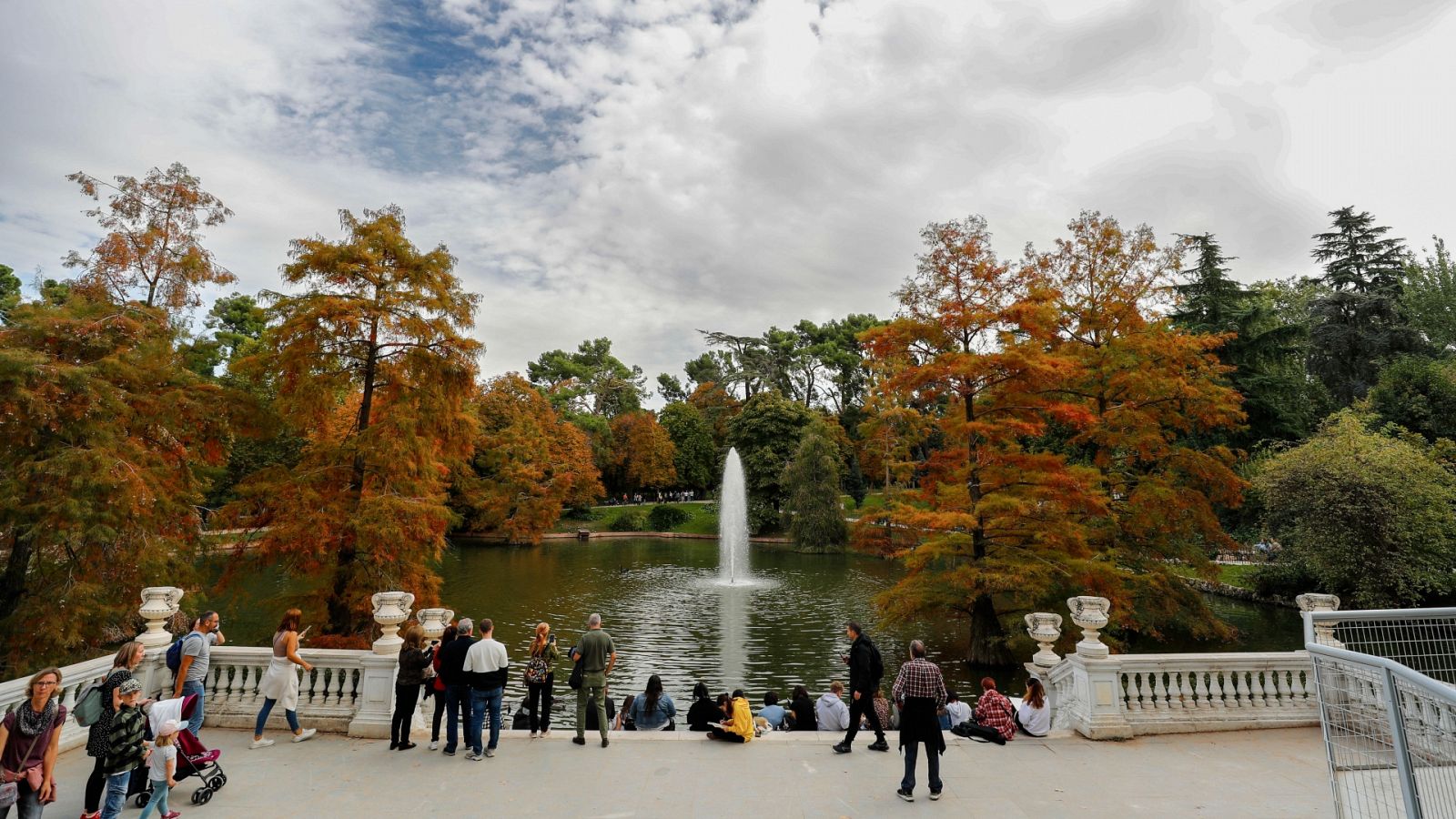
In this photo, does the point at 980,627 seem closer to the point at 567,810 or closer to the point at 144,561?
the point at 567,810

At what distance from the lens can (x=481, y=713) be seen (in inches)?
293

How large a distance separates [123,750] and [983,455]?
15.4 meters

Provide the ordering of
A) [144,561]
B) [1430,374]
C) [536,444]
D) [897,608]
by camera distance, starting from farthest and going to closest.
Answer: [536,444], [1430,374], [897,608], [144,561]

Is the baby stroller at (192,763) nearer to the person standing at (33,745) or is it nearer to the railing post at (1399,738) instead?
the person standing at (33,745)

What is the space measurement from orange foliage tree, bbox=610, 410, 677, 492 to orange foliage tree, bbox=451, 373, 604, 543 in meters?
9.95

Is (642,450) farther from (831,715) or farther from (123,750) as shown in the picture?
(123,750)

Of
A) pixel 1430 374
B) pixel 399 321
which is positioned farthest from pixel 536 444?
pixel 1430 374

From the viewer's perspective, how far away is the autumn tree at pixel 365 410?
1203cm

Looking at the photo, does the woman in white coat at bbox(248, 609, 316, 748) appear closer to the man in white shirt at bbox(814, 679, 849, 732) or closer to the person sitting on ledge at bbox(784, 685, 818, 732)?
the person sitting on ledge at bbox(784, 685, 818, 732)

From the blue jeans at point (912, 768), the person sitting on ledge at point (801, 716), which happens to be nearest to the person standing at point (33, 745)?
the blue jeans at point (912, 768)

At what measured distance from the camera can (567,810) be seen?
6.05 meters

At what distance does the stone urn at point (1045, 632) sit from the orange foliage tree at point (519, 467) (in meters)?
36.4

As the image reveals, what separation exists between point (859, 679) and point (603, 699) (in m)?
3.07

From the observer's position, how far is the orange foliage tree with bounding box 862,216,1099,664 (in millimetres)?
14422
